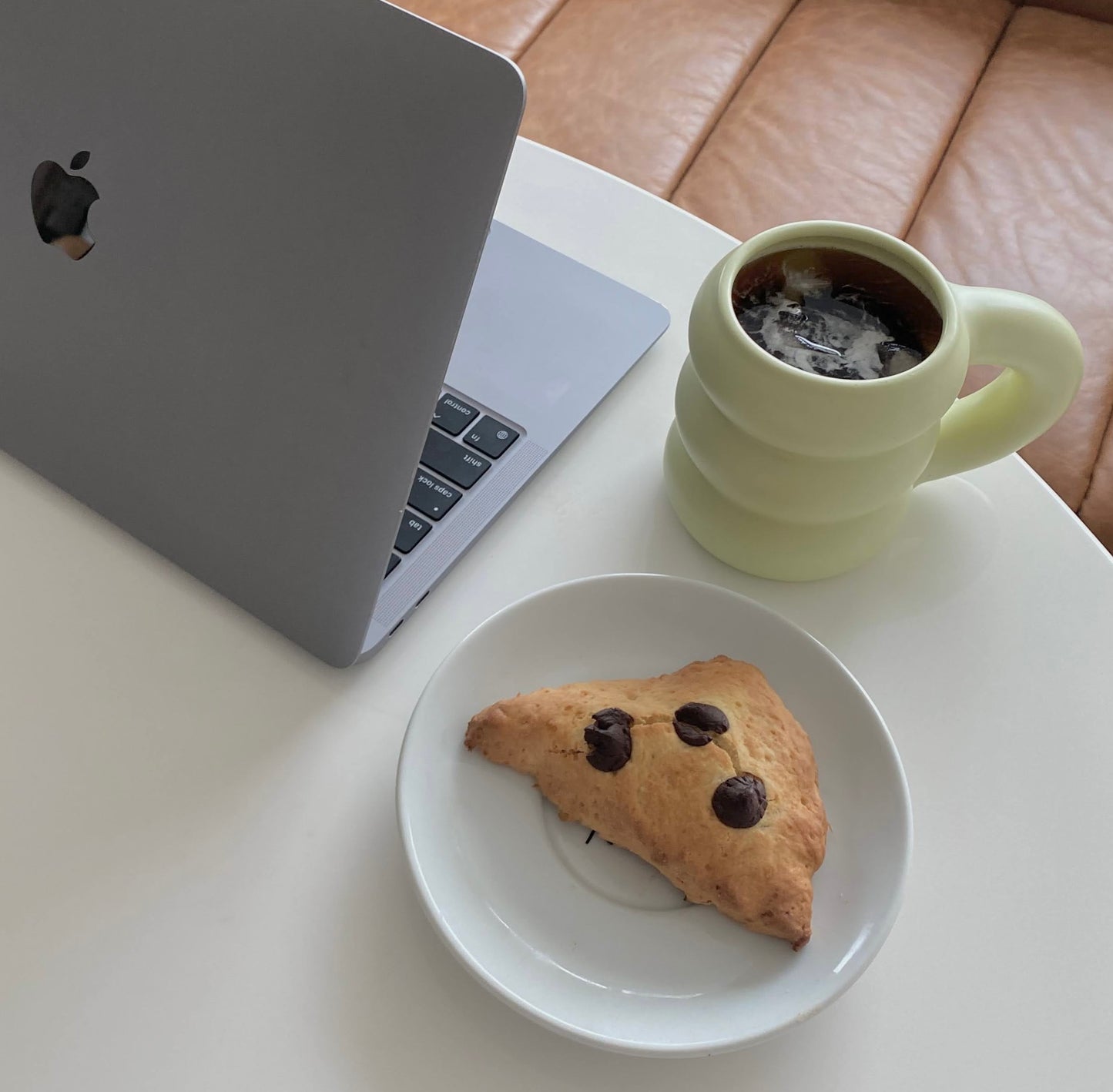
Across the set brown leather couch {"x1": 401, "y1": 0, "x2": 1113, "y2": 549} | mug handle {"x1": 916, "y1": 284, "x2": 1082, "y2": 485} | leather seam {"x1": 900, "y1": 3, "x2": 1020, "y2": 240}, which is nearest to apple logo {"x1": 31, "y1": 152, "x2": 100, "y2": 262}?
mug handle {"x1": 916, "y1": 284, "x2": 1082, "y2": 485}

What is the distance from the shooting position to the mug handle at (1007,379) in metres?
0.58

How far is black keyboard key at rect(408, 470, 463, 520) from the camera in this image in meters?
0.63

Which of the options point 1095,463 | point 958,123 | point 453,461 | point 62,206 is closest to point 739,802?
point 453,461

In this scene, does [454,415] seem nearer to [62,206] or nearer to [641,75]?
[62,206]

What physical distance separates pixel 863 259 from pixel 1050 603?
239 mm

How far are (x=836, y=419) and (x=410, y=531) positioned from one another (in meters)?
0.23

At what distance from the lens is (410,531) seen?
620 mm

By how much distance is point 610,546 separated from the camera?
2.19 feet

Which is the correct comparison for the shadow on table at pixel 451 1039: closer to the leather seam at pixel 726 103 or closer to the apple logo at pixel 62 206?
the apple logo at pixel 62 206

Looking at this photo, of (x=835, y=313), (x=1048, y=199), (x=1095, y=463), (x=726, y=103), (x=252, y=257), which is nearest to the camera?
(x=252, y=257)

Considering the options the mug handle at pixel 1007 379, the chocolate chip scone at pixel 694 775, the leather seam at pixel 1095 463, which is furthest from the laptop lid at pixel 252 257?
the leather seam at pixel 1095 463

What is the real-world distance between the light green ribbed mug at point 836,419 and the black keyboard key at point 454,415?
12cm

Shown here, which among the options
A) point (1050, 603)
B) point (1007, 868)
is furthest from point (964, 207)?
point (1007, 868)

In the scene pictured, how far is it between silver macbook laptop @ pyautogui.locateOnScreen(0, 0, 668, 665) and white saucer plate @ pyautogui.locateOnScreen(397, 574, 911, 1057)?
0.25 feet
